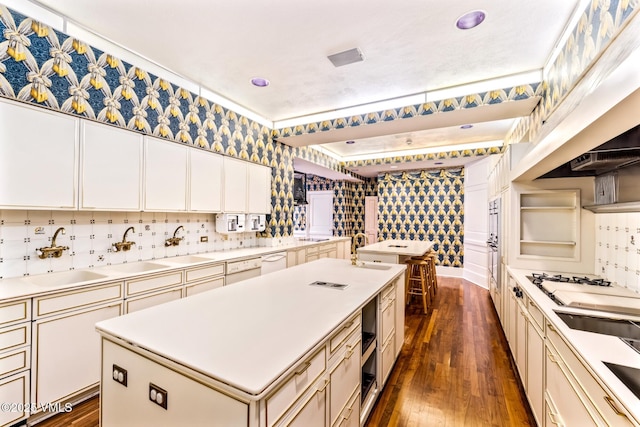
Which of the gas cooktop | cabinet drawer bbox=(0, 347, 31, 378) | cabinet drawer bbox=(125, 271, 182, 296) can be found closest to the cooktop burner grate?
the gas cooktop

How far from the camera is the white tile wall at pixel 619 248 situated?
187cm

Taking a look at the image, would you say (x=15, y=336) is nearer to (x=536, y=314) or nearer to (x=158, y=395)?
(x=158, y=395)

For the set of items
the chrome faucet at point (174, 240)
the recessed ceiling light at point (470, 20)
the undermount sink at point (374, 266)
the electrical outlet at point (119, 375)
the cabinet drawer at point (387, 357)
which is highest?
the recessed ceiling light at point (470, 20)

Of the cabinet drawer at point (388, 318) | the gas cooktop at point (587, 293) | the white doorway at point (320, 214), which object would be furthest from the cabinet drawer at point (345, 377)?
the white doorway at point (320, 214)

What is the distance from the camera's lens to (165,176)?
9.55 ft

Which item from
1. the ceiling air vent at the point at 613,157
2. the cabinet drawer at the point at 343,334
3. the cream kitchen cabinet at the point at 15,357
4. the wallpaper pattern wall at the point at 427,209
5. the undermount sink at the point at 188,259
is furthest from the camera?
the wallpaper pattern wall at the point at 427,209

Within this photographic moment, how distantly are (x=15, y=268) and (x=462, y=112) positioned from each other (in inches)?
170

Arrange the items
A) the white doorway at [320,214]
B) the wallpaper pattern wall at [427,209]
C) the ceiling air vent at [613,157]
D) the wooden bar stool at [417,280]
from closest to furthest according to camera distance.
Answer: the ceiling air vent at [613,157]
the wooden bar stool at [417,280]
the wallpaper pattern wall at [427,209]
the white doorway at [320,214]

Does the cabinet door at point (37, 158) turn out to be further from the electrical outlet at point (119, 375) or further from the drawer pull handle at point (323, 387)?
the drawer pull handle at point (323, 387)

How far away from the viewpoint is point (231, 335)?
119cm

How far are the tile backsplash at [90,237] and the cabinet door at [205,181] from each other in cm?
27

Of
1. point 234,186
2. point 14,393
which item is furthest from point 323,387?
point 234,186

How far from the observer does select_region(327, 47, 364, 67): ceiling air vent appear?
2.59m

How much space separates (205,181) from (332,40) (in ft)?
6.80
